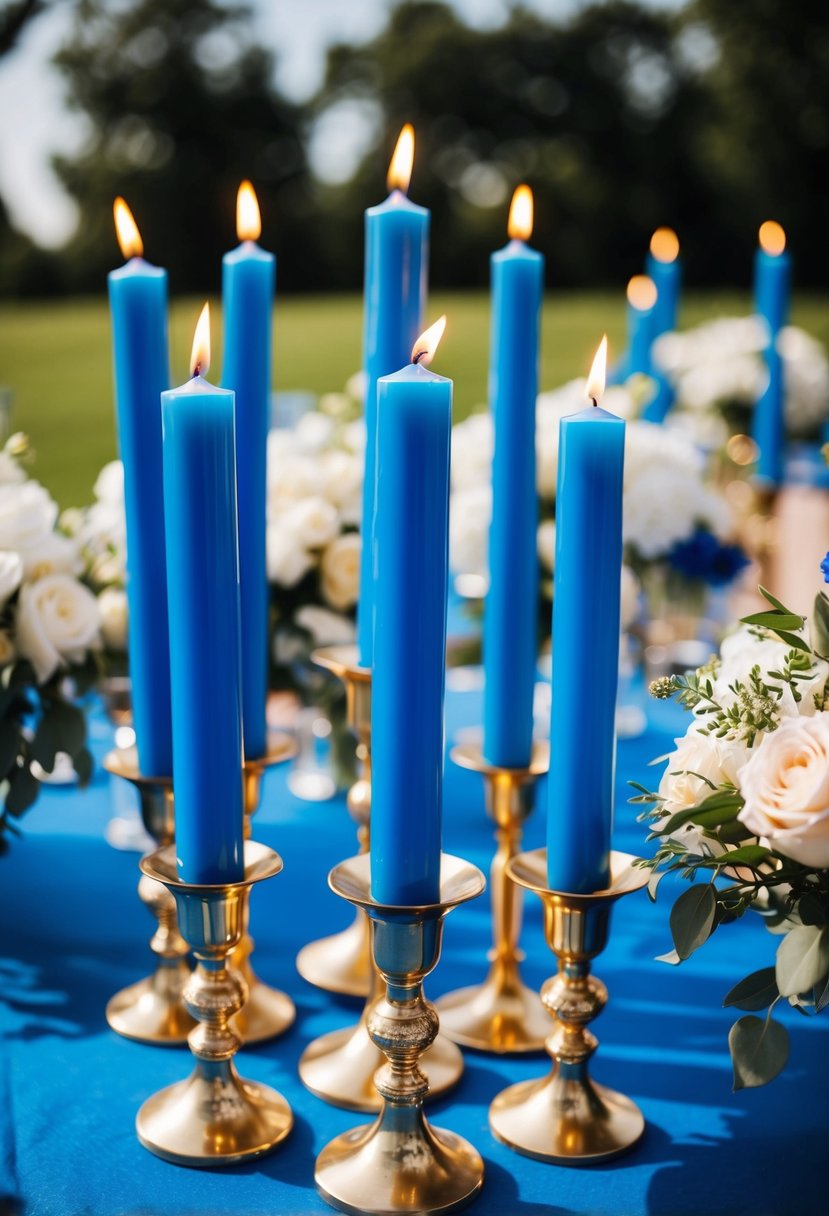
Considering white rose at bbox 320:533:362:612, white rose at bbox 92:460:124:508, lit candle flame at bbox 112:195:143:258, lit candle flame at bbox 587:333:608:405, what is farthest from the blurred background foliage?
lit candle flame at bbox 587:333:608:405

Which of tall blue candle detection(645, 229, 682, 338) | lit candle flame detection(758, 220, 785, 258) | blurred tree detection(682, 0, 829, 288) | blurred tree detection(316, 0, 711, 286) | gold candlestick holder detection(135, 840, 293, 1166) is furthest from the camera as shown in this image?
blurred tree detection(316, 0, 711, 286)

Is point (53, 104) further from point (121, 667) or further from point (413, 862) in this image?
point (413, 862)

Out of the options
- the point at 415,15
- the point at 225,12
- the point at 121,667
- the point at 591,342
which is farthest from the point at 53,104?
the point at 121,667

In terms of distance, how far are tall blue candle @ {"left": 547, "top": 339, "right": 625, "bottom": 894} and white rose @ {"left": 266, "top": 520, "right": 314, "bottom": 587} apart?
53cm

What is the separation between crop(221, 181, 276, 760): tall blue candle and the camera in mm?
810

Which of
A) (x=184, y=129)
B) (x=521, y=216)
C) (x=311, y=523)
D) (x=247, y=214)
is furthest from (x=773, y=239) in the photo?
(x=184, y=129)

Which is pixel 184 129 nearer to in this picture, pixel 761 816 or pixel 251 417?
pixel 251 417

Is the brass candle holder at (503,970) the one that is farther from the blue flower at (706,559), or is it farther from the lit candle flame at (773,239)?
the lit candle flame at (773,239)

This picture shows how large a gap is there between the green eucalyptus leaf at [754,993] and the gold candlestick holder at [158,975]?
0.37 meters

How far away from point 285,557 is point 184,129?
17.5ft

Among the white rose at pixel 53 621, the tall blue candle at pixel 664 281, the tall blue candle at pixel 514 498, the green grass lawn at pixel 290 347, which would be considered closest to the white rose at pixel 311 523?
the white rose at pixel 53 621

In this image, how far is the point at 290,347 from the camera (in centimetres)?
557

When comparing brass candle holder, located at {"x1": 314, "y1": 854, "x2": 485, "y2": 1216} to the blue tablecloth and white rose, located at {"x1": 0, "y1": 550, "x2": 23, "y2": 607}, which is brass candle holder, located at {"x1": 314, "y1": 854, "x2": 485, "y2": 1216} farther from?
white rose, located at {"x1": 0, "y1": 550, "x2": 23, "y2": 607}

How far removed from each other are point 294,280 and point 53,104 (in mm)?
1334
